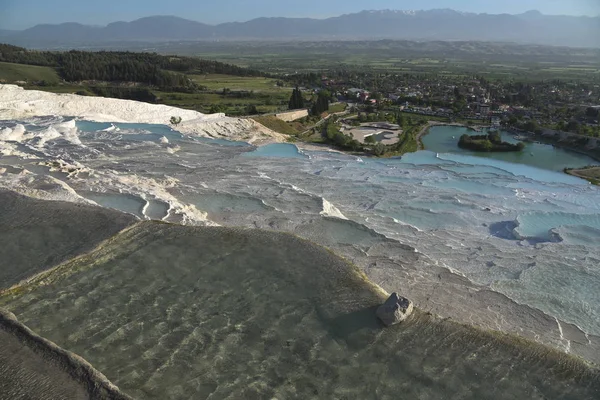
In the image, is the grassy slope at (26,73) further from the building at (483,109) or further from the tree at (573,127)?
the tree at (573,127)

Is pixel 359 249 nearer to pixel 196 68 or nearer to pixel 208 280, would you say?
pixel 208 280

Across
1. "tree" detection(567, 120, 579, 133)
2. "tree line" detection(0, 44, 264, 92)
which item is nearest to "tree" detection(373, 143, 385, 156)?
"tree" detection(567, 120, 579, 133)

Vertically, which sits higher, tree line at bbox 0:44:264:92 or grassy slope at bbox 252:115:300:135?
tree line at bbox 0:44:264:92

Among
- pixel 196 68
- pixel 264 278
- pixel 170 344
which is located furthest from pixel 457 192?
pixel 196 68

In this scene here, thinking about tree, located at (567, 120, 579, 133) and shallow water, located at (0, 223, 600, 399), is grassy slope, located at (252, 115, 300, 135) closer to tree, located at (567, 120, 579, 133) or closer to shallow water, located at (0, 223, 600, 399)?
shallow water, located at (0, 223, 600, 399)

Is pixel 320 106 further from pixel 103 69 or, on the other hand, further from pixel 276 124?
pixel 103 69

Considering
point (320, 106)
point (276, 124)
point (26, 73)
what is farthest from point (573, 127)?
point (26, 73)
